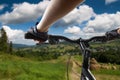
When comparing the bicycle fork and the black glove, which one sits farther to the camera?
the bicycle fork

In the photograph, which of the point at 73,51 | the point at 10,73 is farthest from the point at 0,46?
the point at 73,51

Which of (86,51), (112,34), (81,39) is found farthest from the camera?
(81,39)

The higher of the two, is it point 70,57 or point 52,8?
point 52,8

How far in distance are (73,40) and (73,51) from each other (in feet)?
0.41

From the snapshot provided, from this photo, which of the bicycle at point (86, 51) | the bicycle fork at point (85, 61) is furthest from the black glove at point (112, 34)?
the bicycle fork at point (85, 61)

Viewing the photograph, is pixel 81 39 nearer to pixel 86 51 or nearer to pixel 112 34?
pixel 86 51

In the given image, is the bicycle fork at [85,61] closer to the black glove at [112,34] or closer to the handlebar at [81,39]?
the handlebar at [81,39]

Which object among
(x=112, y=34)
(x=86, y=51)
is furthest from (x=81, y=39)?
(x=112, y=34)

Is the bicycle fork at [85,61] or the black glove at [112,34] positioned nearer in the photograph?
the black glove at [112,34]

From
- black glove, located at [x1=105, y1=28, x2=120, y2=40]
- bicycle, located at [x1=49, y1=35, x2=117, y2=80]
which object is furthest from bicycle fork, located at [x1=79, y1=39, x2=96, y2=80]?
black glove, located at [x1=105, y1=28, x2=120, y2=40]

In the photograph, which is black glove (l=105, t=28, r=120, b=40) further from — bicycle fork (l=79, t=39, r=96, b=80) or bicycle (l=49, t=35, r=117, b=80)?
bicycle fork (l=79, t=39, r=96, b=80)

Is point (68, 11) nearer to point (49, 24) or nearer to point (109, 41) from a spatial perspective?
point (49, 24)

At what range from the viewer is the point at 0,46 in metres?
104

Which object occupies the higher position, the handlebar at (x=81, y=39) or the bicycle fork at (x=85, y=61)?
the handlebar at (x=81, y=39)
